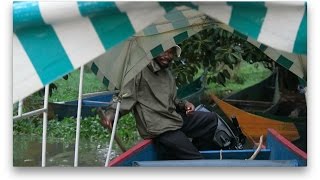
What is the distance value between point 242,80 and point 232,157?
1296 mm

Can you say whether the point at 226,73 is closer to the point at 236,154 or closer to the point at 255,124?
the point at 255,124

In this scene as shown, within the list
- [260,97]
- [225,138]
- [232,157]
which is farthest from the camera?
[260,97]

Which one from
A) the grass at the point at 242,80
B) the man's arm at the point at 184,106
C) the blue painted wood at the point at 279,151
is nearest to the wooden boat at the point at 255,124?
the grass at the point at 242,80

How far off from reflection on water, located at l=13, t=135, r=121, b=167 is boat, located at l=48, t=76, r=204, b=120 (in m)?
0.22

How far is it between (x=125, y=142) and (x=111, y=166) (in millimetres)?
1151

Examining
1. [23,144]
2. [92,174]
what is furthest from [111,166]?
[23,144]

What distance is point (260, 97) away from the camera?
5508 millimetres

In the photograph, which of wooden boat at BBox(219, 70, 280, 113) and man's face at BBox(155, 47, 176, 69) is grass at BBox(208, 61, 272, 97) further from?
man's face at BBox(155, 47, 176, 69)

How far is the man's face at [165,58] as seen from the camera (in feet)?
11.3

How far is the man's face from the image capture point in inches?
136

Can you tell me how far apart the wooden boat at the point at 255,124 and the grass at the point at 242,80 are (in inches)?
7.3

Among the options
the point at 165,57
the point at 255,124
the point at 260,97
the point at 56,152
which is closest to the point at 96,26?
the point at 165,57

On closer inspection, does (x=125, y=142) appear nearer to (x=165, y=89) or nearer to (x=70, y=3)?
(x=165, y=89)

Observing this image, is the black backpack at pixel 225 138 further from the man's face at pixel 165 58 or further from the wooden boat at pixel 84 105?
the wooden boat at pixel 84 105
